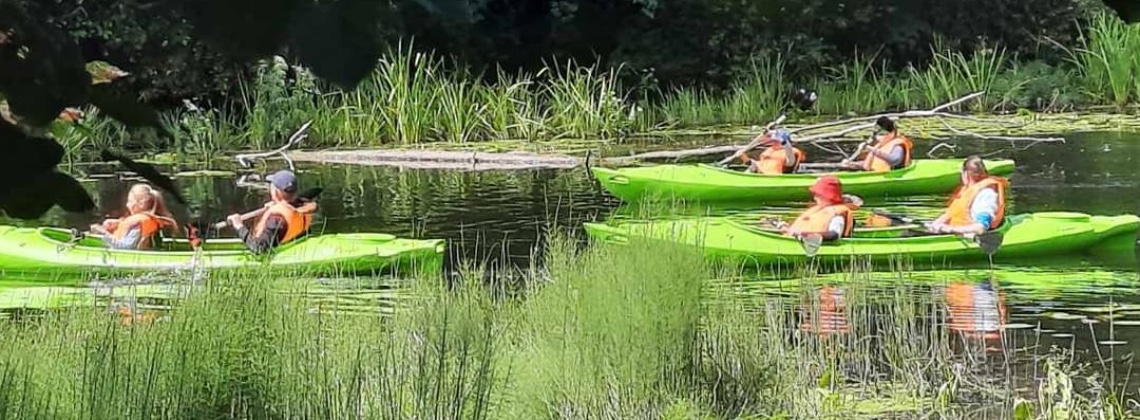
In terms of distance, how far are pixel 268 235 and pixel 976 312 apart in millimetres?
3105

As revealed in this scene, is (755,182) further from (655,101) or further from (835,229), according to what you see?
(655,101)

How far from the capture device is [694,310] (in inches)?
177

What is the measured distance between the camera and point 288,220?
26.4ft

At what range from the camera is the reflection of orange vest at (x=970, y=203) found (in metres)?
8.29

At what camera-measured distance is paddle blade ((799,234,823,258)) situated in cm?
789

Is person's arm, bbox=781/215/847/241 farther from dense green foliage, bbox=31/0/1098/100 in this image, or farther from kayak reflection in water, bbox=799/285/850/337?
dense green foliage, bbox=31/0/1098/100

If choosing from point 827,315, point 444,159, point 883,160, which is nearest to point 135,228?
point 827,315

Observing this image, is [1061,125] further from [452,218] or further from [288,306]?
[288,306]

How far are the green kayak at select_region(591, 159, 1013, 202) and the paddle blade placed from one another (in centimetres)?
248

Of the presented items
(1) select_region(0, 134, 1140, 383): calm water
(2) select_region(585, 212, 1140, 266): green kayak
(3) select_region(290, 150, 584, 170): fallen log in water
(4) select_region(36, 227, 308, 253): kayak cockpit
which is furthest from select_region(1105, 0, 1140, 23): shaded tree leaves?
(3) select_region(290, 150, 584, 170): fallen log in water

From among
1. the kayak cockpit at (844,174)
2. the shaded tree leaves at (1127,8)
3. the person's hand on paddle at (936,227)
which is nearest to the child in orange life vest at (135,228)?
the person's hand on paddle at (936,227)

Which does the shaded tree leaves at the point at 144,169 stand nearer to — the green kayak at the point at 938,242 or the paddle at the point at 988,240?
the green kayak at the point at 938,242

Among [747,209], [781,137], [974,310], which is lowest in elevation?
[974,310]

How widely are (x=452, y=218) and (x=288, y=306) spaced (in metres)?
6.36
